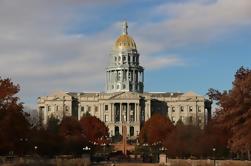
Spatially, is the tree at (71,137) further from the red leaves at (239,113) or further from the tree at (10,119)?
the red leaves at (239,113)

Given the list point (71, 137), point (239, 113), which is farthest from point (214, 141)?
point (71, 137)

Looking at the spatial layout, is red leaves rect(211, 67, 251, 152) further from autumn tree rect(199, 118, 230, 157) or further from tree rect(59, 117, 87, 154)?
tree rect(59, 117, 87, 154)

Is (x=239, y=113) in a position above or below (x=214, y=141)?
above

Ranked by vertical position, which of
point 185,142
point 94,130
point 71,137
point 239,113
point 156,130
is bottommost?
point 185,142

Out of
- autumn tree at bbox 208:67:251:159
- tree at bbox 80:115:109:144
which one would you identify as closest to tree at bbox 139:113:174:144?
tree at bbox 80:115:109:144

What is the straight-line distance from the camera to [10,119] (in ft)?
258

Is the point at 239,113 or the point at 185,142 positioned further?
the point at 185,142

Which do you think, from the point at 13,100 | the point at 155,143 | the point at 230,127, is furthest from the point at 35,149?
the point at 155,143

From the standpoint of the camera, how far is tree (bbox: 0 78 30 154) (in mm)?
78250

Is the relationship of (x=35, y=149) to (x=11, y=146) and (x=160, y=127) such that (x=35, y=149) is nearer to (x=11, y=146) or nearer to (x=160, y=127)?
(x=11, y=146)

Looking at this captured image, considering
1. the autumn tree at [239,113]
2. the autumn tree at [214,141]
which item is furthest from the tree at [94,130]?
the autumn tree at [239,113]

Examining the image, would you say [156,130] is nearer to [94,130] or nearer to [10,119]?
[94,130]

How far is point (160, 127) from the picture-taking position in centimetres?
16525

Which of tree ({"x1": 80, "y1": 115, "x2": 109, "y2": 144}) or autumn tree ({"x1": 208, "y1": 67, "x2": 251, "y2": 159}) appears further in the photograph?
tree ({"x1": 80, "y1": 115, "x2": 109, "y2": 144})
